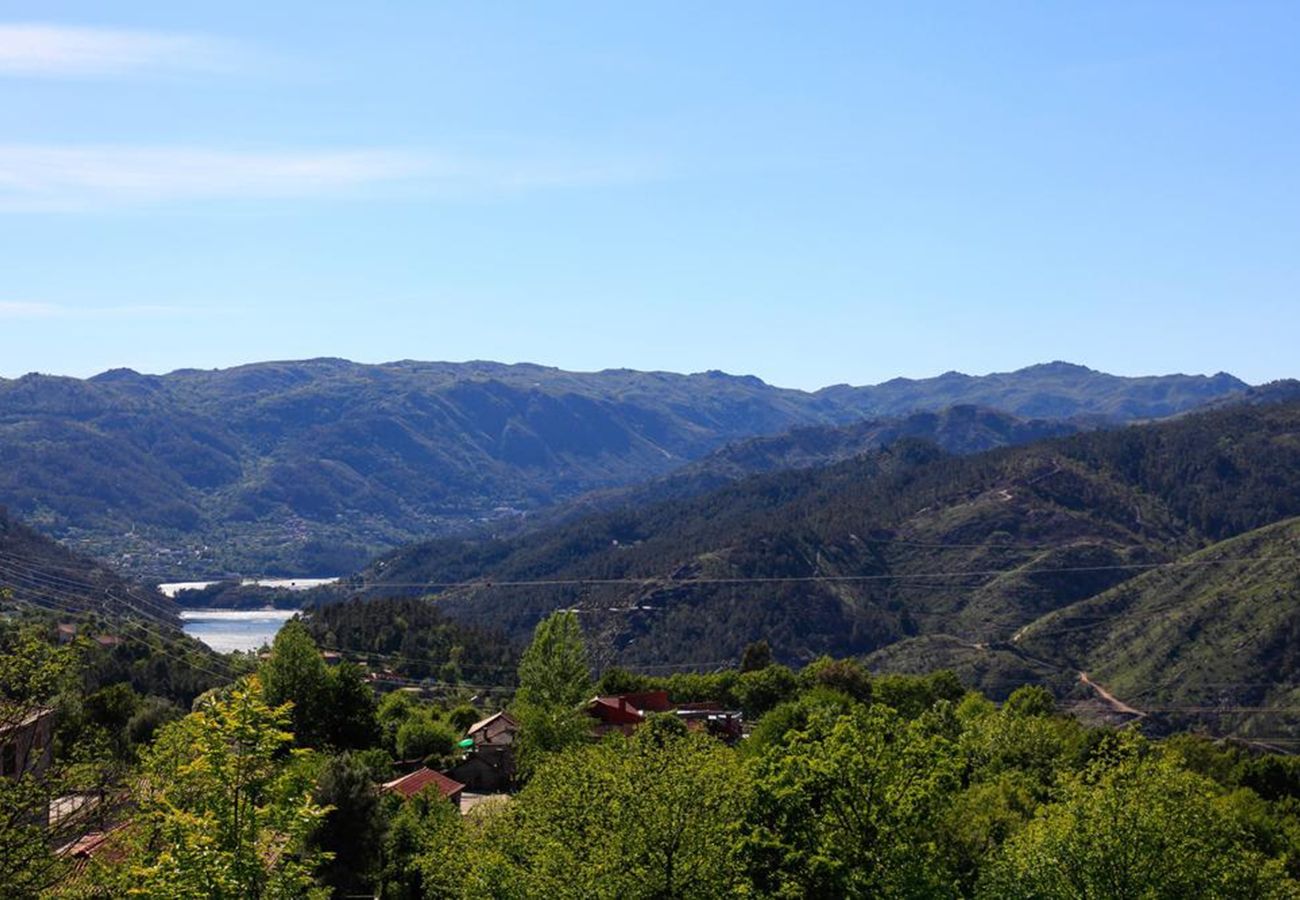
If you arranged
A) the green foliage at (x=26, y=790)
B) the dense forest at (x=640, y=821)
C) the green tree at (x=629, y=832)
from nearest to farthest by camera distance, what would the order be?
the green foliage at (x=26, y=790), the dense forest at (x=640, y=821), the green tree at (x=629, y=832)

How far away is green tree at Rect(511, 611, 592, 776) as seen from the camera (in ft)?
229

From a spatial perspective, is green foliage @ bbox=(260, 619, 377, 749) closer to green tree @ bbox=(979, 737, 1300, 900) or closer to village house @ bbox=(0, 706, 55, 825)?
village house @ bbox=(0, 706, 55, 825)

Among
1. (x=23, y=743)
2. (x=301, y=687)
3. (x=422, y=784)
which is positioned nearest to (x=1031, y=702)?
(x=422, y=784)

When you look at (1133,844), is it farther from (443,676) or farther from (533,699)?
(443,676)

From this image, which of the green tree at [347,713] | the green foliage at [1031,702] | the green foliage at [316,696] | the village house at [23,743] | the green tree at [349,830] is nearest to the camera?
the village house at [23,743]

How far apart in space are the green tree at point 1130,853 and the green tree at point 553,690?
1269 inches

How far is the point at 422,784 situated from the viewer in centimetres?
6731

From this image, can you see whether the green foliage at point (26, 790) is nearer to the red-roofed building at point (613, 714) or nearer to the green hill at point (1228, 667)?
the red-roofed building at point (613, 714)

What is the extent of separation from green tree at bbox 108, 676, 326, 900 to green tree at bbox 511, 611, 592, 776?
39818mm

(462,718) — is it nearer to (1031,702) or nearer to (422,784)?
(422,784)

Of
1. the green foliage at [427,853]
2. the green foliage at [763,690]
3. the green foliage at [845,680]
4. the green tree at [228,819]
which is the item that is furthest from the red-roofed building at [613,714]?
the green tree at [228,819]

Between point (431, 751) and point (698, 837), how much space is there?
50.0 m

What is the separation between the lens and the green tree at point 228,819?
83.3 ft

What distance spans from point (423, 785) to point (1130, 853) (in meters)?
39.6
